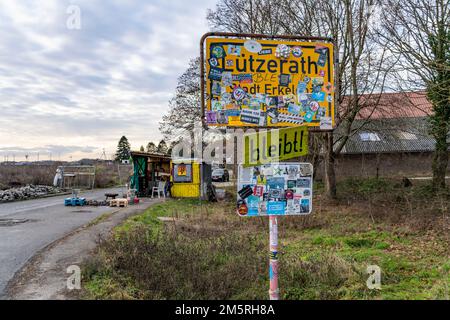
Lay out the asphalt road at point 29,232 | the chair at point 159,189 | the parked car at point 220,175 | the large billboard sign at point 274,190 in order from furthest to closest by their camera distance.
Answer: the parked car at point 220,175
the chair at point 159,189
the asphalt road at point 29,232
the large billboard sign at point 274,190

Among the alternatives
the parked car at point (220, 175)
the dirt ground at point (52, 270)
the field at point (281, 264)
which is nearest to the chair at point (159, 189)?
the field at point (281, 264)

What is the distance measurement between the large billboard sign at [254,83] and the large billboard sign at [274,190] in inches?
26.4

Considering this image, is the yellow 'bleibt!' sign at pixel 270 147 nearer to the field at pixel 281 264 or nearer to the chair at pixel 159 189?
the field at pixel 281 264

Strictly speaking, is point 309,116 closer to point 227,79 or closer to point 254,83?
point 254,83

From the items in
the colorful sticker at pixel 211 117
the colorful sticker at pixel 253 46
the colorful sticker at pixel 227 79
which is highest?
the colorful sticker at pixel 253 46

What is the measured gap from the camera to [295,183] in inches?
179

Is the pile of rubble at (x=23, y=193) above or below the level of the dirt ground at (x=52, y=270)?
above

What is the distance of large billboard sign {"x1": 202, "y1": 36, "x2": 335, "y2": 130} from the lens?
4.80m

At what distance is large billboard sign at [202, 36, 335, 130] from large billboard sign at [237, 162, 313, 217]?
0.67 m

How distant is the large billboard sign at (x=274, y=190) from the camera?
438 centimetres

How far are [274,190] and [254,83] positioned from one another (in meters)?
1.40

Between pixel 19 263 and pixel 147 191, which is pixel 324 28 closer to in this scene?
pixel 147 191

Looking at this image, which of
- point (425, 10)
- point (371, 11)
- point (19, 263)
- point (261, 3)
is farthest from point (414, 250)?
point (261, 3)

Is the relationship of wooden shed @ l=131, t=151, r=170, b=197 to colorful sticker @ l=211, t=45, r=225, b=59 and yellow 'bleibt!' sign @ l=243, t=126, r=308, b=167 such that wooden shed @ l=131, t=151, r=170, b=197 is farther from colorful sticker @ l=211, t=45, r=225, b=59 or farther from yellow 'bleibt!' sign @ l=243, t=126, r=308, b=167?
yellow 'bleibt!' sign @ l=243, t=126, r=308, b=167
